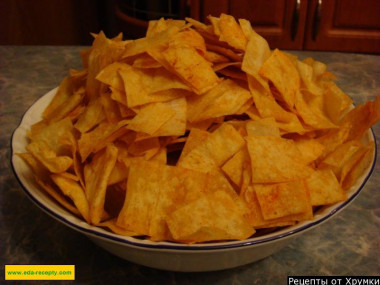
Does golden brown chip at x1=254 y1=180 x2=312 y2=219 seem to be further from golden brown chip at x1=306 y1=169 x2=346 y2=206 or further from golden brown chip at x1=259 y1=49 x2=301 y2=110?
golden brown chip at x1=259 y1=49 x2=301 y2=110

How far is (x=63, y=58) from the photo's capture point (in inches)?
55.8

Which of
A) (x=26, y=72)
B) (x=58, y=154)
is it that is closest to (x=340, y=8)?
(x=26, y=72)

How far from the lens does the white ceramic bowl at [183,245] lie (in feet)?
1.81

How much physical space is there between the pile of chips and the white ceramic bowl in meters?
0.01

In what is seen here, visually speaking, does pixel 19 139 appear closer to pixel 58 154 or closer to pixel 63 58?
pixel 58 154

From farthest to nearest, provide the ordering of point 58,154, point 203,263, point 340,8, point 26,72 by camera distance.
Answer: point 340,8
point 26,72
point 58,154
point 203,263

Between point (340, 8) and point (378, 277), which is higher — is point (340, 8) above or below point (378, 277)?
above

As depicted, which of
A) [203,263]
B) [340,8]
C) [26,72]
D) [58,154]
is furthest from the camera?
[340,8]

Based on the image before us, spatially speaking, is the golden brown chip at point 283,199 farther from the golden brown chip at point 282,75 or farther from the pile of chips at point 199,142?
the golden brown chip at point 282,75

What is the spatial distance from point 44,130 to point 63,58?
0.74 meters

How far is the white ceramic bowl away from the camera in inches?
21.7

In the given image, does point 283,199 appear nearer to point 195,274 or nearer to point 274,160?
point 274,160

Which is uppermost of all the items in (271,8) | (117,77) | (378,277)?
(117,77)

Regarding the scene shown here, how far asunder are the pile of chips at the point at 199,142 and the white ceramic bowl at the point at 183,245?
0.04ft
